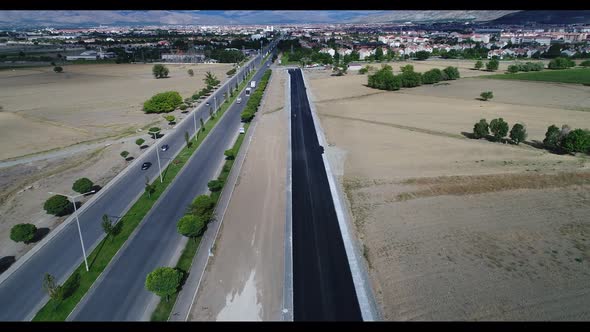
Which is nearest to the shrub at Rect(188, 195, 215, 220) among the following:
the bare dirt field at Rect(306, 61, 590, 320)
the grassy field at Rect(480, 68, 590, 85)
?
the bare dirt field at Rect(306, 61, 590, 320)

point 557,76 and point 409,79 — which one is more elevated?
point 409,79

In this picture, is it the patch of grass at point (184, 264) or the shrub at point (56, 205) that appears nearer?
the patch of grass at point (184, 264)

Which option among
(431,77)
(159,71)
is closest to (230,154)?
(431,77)

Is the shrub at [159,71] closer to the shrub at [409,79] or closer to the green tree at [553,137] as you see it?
the shrub at [409,79]

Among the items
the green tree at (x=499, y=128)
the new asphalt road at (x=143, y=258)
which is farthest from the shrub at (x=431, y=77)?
the new asphalt road at (x=143, y=258)

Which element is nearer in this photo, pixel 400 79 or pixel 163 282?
pixel 163 282

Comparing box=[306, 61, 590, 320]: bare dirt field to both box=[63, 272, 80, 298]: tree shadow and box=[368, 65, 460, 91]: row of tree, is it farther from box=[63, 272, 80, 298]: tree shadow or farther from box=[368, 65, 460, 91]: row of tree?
box=[368, 65, 460, 91]: row of tree

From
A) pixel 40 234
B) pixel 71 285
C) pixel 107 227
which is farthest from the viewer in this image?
pixel 40 234

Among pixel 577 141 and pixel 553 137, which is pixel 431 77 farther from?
pixel 577 141
